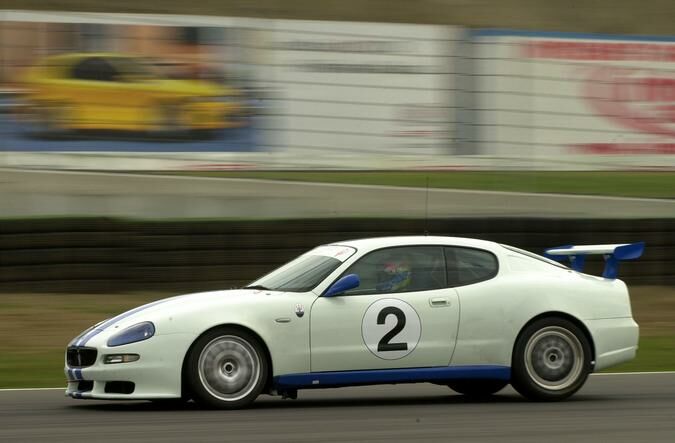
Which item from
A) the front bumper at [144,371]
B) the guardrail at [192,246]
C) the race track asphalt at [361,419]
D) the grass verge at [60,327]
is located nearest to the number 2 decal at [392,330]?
the race track asphalt at [361,419]

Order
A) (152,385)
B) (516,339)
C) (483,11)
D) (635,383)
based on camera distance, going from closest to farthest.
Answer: (152,385) → (516,339) → (635,383) → (483,11)

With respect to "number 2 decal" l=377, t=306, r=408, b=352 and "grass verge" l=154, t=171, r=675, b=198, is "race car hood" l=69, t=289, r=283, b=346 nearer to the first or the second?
"number 2 decal" l=377, t=306, r=408, b=352

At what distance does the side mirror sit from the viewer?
852cm

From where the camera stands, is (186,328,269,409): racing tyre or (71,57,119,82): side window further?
(71,57,119,82): side window

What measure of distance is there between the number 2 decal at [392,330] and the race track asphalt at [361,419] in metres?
0.42

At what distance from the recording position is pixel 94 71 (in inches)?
772

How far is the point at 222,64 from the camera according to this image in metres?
20.2

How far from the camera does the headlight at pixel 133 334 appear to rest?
27.0 feet

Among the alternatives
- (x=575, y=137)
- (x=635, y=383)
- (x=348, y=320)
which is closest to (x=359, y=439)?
(x=348, y=320)

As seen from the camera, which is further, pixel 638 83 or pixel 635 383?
pixel 638 83

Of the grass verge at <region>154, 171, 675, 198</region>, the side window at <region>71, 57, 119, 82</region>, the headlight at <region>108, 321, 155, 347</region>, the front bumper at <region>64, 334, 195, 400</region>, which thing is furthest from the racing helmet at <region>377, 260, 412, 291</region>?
the side window at <region>71, 57, 119, 82</region>

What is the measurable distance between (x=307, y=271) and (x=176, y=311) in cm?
107

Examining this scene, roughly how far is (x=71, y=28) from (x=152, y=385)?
41.1 ft

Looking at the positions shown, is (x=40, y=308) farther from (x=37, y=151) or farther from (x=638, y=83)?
(x=638, y=83)
